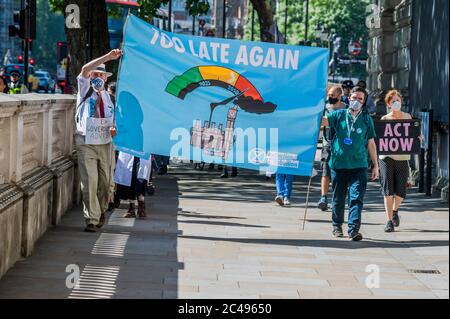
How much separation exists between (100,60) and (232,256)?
283cm

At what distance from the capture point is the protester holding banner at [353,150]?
44.8ft

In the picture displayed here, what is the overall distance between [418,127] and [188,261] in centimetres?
504

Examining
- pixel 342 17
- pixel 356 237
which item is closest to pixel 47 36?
pixel 342 17

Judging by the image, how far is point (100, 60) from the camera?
13.3 metres

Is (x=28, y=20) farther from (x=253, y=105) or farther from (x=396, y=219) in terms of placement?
(x=253, y=105)

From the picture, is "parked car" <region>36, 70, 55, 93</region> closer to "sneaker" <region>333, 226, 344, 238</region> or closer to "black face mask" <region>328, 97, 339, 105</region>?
"black face mask" <region>328, 97, 339, 105</region>

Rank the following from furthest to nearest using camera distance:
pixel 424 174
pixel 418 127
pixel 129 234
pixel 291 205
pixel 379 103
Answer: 1. pixel 379 103
2. pixel 424 174
3. pixel 291 205
4. pixel 418 127
5. pixel 129 234

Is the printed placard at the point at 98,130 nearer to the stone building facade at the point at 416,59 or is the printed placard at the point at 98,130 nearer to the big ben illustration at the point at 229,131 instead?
the big ben illustration at the point at 229,131

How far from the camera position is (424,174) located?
2141cm

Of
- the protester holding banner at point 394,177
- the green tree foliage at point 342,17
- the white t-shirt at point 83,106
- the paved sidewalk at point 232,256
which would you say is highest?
the green tree foliage at point 342,17

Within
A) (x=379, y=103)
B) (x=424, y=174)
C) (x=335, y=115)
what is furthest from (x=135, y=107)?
(x=379, y=103)

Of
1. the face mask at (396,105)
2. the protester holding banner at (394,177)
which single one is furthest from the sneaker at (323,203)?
the face mask at (396,105)

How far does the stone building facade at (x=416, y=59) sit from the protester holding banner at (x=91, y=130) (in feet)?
24.6
